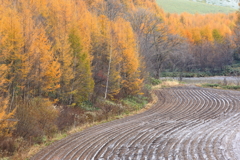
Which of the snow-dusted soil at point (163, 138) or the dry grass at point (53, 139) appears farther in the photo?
the dry grass at point (53, 139)

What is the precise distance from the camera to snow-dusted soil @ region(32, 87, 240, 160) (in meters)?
12.4

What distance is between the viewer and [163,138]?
1548 cm

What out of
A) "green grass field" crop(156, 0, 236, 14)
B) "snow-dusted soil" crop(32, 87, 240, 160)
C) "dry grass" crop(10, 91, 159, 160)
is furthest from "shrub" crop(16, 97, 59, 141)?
"green grass field" crop(156, 0, 236, 14)

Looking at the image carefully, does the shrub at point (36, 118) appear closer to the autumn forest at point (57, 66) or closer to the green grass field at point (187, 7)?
the autumn forest at point (57, 66)

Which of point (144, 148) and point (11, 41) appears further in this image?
point (11, 41)

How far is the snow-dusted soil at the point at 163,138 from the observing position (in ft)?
40.6

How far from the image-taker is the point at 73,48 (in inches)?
942

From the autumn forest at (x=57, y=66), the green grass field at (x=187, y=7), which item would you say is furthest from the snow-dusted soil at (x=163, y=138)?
the green grass field at (x=187, y=7)

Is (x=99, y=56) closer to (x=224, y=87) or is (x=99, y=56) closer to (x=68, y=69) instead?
(x=68, y=69)

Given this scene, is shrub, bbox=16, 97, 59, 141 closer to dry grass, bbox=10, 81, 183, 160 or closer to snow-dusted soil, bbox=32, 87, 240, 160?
dry grass, bbox=10, 81, 183, 160

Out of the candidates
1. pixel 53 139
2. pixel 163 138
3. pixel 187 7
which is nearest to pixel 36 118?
pixel 53 139

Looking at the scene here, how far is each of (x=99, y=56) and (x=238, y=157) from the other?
21.5 metres

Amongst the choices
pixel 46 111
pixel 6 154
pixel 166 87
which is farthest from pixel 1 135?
pixel 166 87

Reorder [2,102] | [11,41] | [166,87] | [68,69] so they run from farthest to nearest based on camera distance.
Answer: [166,87] < [68,69] < [11,41] < [2,102]
